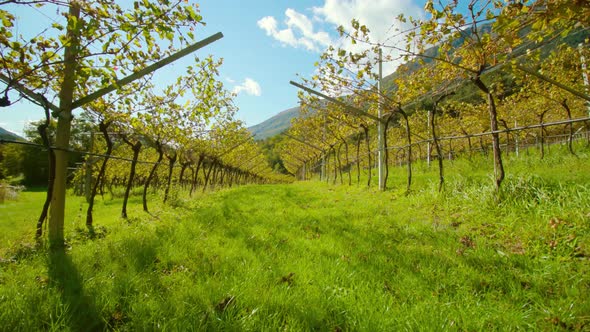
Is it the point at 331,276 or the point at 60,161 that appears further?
the point at 60,161

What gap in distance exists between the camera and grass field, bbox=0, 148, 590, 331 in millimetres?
2037

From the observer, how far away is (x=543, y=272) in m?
2.73

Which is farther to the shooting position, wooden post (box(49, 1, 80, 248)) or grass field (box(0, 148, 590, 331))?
wooden post (box(49, 1, 80, 248))

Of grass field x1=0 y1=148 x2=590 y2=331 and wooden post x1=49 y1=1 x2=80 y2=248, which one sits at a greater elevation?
wooden post x1=49 y1=1 x2=80 y2=248

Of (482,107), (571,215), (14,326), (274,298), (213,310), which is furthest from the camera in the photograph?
(482,107)

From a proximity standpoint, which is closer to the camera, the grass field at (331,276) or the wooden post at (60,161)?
the grass field at (331,276)

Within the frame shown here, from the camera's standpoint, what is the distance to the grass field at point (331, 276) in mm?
2037

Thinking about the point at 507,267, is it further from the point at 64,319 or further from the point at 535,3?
the point at 64,319

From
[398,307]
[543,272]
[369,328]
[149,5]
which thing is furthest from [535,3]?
[149,5]

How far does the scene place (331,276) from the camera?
2840 millimetres

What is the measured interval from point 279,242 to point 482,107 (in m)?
14.9

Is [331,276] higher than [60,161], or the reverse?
[60,161]

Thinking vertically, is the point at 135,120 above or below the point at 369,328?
above

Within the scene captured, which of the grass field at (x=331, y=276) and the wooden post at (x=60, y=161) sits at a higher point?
the wooden post at (x=60, y=161)
